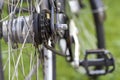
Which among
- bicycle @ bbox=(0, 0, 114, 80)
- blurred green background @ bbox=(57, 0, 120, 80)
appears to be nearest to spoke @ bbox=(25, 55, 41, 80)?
bicycle @ bbox=(0, 0, 114, 80)

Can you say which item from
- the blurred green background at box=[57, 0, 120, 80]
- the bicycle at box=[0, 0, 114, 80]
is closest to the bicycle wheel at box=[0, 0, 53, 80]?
the bicycle at box=[0, 0, 114, 80]

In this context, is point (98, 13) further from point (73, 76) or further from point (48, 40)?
point (48, 40)

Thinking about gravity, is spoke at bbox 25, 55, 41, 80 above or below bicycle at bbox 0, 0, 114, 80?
below

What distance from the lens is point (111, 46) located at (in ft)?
10.5

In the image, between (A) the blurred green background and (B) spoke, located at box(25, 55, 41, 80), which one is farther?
(A) the blurred green background

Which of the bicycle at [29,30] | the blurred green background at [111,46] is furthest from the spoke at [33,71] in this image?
the blurred green background at [111,46]

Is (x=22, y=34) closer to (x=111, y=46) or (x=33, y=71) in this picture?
(x=33, y=71)

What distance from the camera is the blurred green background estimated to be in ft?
8.43

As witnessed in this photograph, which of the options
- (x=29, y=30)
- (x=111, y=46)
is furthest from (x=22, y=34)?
(x=111, y=46)

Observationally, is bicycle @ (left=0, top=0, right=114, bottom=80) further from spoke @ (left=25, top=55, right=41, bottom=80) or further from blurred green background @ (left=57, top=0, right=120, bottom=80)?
blurred green background @ (left=57, top=0, right=120, bottom=80)

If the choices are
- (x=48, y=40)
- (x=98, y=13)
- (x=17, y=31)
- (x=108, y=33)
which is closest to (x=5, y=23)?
(x=17, y=31)

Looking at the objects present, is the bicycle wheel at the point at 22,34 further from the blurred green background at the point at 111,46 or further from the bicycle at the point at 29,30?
the blurred green background at the point at 111,46

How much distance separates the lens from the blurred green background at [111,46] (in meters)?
2.57

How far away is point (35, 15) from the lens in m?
1.23
